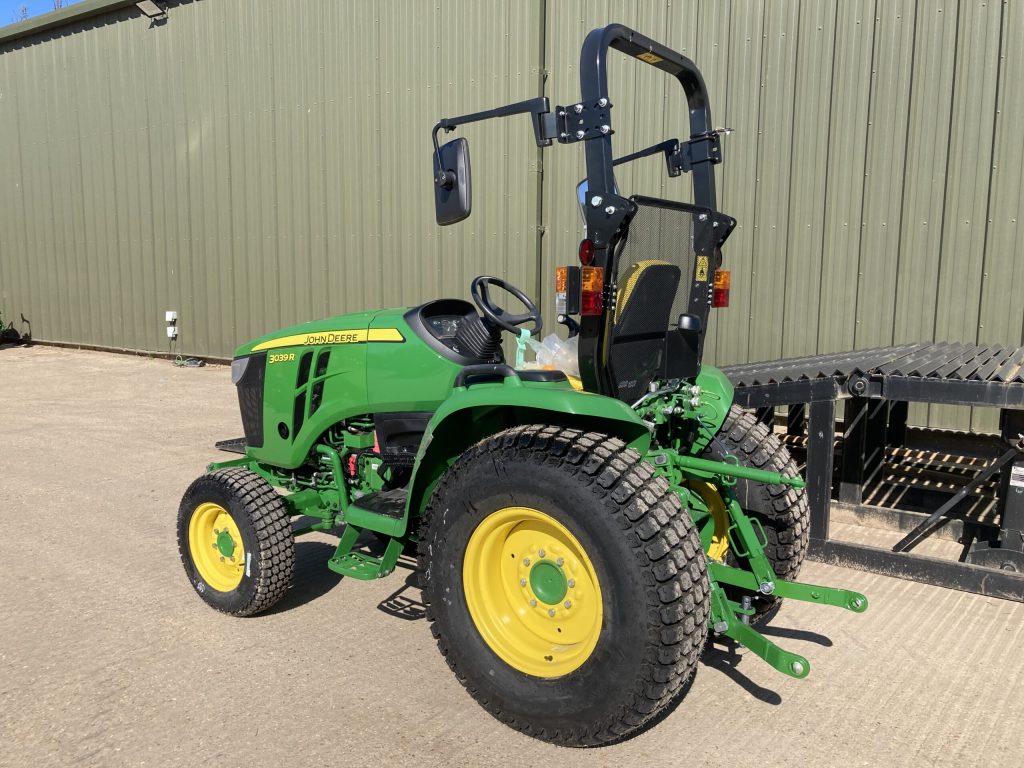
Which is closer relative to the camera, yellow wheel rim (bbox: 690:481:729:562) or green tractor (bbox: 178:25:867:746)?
green tractor (bbox: 178:25:867:746)

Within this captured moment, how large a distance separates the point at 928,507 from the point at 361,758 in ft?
13.6

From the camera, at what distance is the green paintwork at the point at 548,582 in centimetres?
269

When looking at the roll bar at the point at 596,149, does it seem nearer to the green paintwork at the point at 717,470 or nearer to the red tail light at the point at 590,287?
the red tail light at the point at 590,287

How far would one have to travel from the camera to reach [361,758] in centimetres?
262

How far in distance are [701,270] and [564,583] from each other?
1325mm

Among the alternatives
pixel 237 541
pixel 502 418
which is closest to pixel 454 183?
pixel 502 418

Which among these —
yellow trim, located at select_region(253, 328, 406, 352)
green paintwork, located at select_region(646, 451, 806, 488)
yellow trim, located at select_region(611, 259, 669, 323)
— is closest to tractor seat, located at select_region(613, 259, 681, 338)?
yellow trim, located at select_region(611, 259, 669, 323)

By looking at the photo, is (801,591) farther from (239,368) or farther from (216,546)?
(239,368)

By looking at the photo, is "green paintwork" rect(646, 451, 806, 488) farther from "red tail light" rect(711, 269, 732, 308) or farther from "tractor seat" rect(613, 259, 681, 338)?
"red tail light" rect(711, 269, 732, 308)

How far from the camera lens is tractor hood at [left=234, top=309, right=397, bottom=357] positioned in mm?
3559

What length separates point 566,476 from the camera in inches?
99.6

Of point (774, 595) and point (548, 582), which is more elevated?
point (548, 582)

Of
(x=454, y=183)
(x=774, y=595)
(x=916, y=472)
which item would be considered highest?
(x=454, y=183)

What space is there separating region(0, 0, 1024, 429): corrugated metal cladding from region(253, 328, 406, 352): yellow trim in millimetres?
5222
